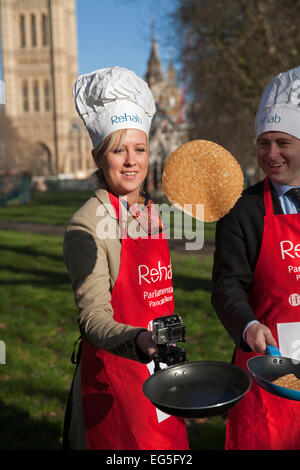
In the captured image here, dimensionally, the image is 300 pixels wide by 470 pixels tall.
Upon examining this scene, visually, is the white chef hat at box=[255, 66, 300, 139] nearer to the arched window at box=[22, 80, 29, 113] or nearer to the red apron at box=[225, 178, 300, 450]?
the red apron at box=[225, 178, 300, 450]

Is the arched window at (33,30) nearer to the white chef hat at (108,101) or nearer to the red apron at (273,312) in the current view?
the white chef hat at (108,101)

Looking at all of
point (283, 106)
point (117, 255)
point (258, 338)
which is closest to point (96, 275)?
point (117, 255)

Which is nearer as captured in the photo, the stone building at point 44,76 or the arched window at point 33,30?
the arched window at point 33,30

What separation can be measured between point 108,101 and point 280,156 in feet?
2.31

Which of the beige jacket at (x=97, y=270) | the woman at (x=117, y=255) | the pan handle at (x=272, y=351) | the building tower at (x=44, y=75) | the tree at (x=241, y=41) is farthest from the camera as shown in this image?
the building tower at (x=44, y=75)

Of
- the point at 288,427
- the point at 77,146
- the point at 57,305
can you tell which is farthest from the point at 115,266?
the point at 77,146

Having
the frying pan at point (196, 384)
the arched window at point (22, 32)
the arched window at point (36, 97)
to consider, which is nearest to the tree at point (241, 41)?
the frying pan at point (196, 384)

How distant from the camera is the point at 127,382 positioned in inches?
72.7

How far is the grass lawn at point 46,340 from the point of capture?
12.1 feet

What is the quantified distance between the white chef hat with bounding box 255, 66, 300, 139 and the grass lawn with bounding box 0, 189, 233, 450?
2.34m

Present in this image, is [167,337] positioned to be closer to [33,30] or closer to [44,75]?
[44,75]

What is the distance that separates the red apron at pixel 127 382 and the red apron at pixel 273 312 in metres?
0.34

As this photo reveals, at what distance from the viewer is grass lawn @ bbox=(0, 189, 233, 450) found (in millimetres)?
3682

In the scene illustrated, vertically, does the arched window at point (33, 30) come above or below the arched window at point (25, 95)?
above
